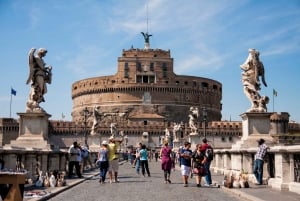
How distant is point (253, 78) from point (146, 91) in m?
83.8

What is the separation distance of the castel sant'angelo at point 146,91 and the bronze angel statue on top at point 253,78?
78.5 m

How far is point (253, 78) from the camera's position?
46.5 ft

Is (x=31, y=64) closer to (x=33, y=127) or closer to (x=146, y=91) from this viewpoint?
(x=33, y=127)

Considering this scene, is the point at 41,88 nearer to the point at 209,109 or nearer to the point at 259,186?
the point at 259,186

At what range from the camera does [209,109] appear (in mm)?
Result: 104062

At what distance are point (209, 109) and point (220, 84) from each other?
895cm

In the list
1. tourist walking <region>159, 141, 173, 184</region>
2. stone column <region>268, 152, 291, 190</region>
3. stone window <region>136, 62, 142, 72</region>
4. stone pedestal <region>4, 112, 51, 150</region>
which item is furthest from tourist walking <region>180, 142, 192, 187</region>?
stone window <region>136, 62, 142, 72</region>

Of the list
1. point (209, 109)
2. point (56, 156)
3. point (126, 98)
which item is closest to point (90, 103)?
point (126, 98)

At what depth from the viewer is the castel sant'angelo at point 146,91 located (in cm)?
9788

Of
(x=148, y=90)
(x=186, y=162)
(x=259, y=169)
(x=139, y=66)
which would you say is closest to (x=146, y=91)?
(x=148, y=90)

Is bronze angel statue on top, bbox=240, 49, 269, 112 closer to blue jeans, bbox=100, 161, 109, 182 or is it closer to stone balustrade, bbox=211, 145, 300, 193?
stone balustrade, bbox=211, 145, 300, 193

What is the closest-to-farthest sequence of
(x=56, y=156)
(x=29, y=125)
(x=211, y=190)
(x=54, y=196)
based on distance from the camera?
(x=54, y=196) → (x=211, y=190) → (x=29, y=125) → (x=56, y=156)

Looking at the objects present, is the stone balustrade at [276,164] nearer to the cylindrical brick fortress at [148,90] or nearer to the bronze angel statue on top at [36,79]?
the bronze angel statue on top at [36,79]

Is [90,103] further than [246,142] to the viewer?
Yes
